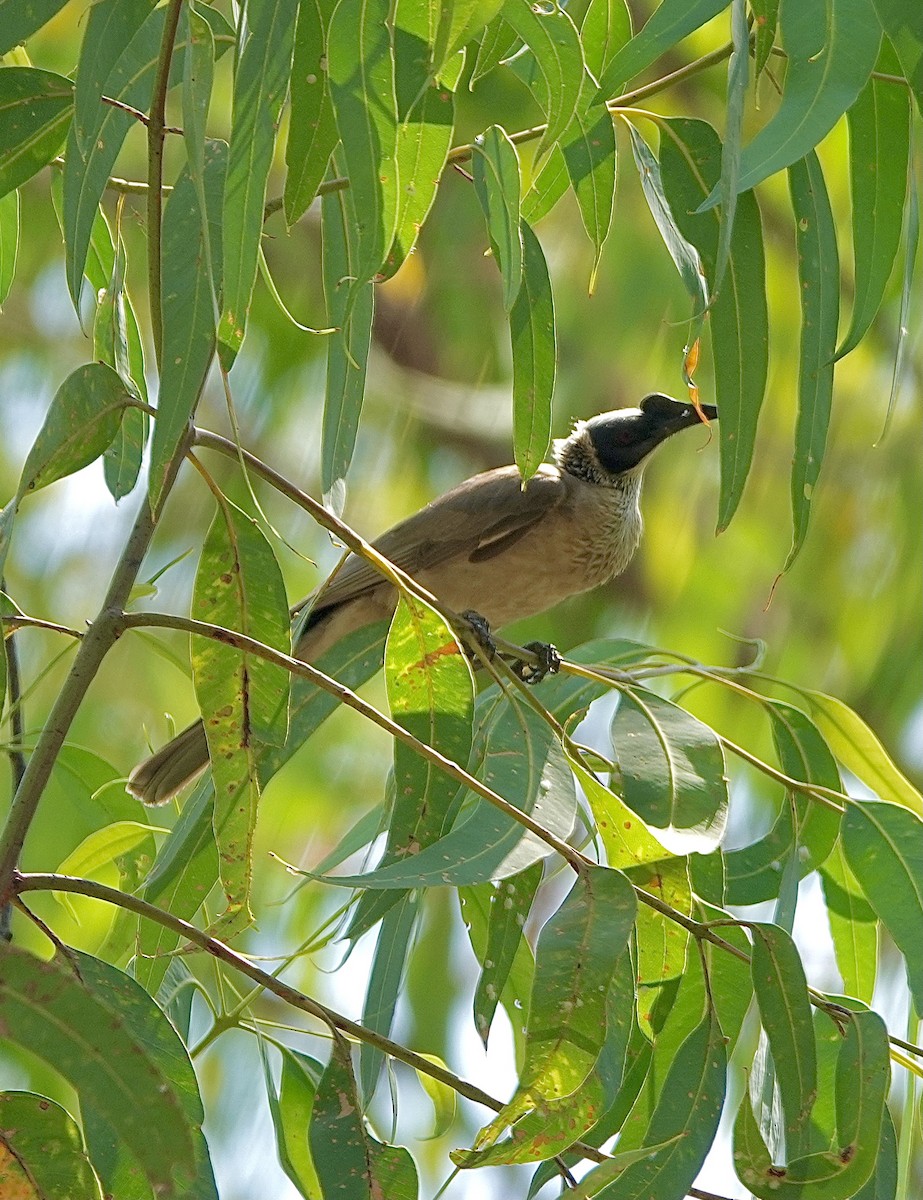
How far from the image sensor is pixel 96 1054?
3.62ft

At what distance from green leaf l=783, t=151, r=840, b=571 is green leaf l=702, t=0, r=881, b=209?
0.31 meters

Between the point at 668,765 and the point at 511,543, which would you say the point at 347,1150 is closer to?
the point at 668,765

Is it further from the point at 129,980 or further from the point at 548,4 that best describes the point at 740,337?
the point at 129,980

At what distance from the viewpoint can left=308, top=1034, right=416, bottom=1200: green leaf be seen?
1.47m

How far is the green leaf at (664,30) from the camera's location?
136cm

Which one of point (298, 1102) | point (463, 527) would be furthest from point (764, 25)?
point (463, 527)

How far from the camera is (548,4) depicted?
1466 millimetres

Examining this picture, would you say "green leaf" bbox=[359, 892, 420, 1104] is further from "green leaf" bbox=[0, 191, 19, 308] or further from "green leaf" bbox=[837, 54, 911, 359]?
"green leaf" bbox=[0, 191, 19, 308]

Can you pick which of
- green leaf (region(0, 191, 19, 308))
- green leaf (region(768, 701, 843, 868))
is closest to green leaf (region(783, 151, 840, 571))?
green leaf (region(768, 701, 843, 868))

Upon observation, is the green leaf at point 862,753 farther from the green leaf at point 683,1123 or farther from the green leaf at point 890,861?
the green leaf at point 683,1123

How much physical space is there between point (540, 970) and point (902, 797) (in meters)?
0.95

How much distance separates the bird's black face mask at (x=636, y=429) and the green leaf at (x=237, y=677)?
7.19 feet

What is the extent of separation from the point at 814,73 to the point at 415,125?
0.36 meters

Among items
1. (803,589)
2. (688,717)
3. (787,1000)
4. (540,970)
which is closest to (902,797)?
(688,717)
